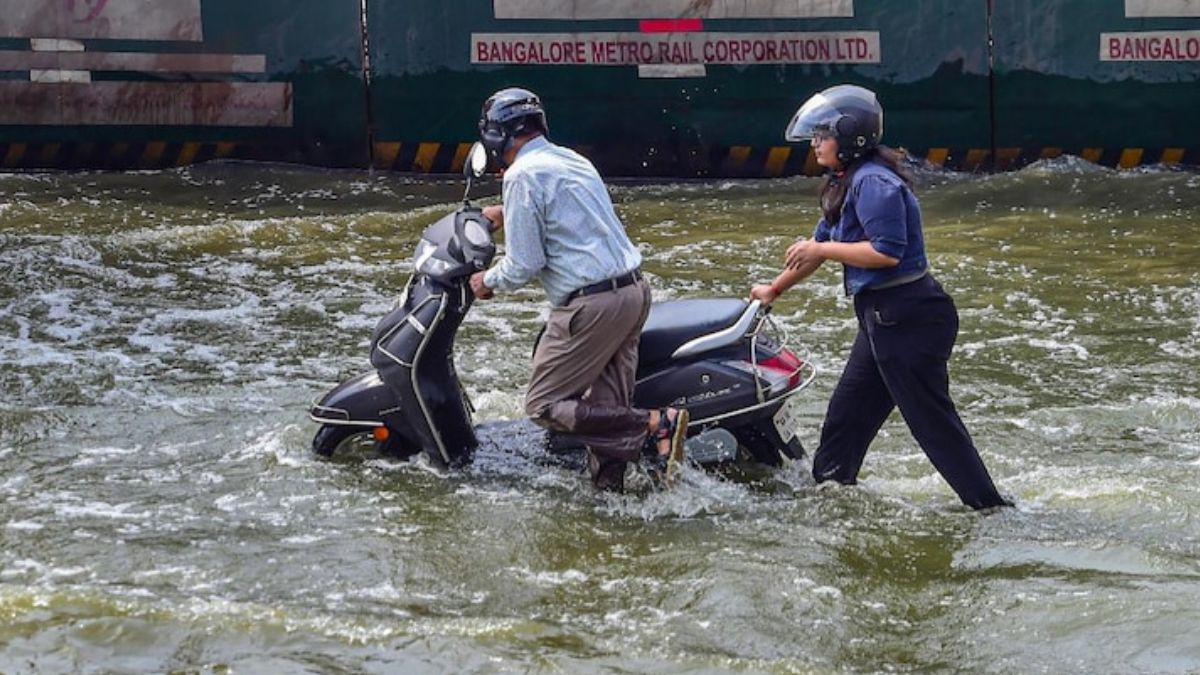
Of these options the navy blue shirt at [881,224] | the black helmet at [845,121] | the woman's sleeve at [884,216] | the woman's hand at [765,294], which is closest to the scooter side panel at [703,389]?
the woman's hand at [765,294]

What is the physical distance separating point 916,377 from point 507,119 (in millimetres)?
1800

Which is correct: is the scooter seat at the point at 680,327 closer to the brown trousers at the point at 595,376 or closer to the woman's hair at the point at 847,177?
the brown trousers at the point at 595,376

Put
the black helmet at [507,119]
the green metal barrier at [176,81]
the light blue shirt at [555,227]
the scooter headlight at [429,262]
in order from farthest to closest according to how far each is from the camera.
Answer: the green metal barrier at [176,81] < the scooter headlight at [429,262] < the black helmet at [507,119] < the light blue shirt at [555,227]

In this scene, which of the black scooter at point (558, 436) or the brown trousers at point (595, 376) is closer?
the brown trousers at point (595, 376)

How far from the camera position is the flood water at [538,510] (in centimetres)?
565

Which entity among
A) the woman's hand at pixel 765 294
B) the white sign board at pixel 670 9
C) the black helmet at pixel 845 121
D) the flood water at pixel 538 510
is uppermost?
the white sign board at pixel 670 9

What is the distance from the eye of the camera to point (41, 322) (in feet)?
33.6

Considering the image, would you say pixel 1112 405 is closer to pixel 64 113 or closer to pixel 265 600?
pixel 265 600

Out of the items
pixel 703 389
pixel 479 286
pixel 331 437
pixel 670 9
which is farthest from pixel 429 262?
pixel 670 9

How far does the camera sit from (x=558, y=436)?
7.36 m

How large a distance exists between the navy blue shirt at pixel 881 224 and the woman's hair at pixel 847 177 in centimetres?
2

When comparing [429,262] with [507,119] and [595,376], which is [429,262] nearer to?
[507,119]

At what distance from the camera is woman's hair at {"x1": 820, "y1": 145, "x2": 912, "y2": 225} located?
6680 mm

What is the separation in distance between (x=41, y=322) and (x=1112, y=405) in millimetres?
5792
